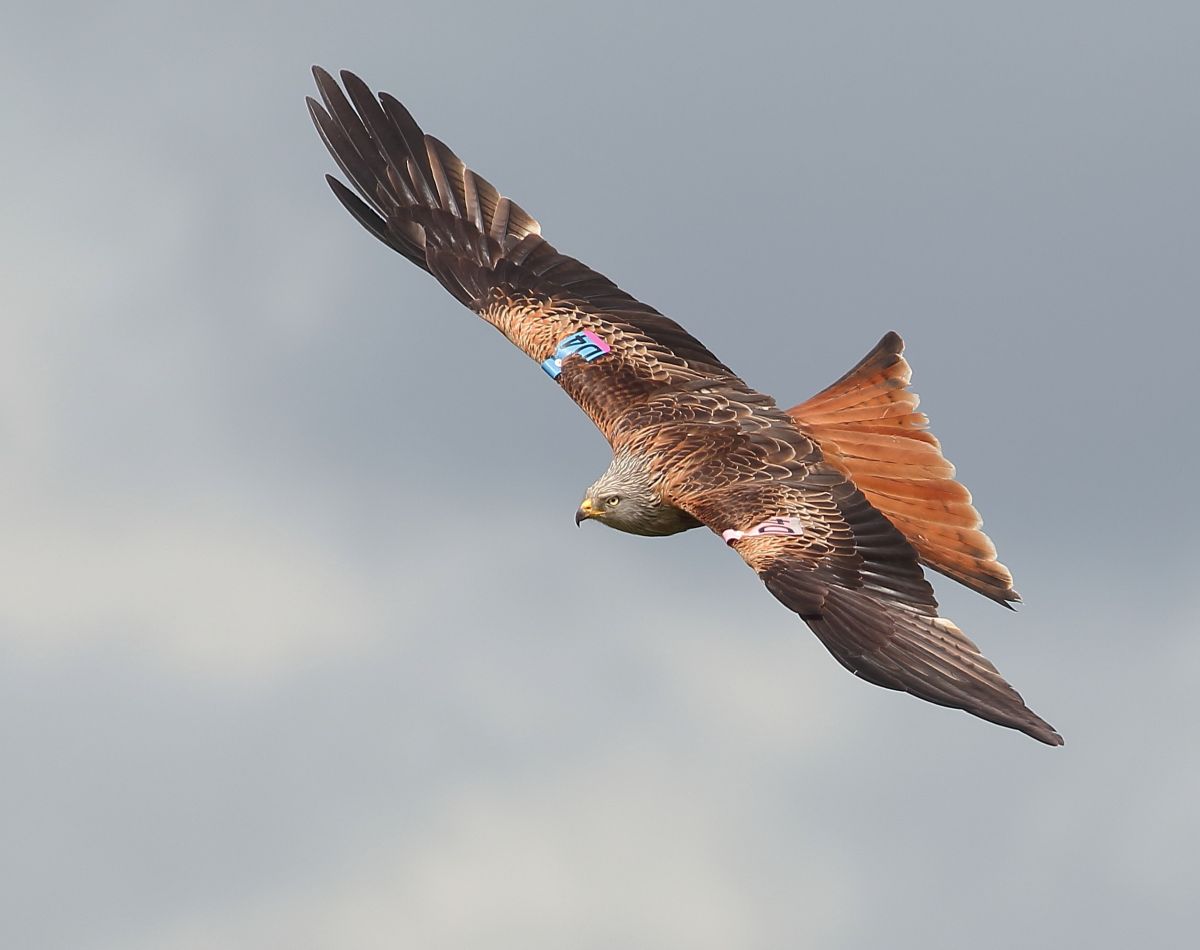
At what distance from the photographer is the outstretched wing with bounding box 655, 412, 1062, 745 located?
50.9ft

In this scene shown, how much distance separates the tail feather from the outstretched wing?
0.46 metres

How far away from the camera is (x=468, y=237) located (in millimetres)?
21688

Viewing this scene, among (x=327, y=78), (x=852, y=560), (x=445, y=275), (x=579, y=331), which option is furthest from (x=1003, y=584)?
(x=327, y=78)

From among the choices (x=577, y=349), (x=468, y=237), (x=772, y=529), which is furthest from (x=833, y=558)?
(x=468, y=237)

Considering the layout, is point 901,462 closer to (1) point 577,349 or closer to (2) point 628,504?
(2) point 628,504

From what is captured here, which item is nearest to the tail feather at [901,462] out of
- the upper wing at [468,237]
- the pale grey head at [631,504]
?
the pale grey head at [631,504]

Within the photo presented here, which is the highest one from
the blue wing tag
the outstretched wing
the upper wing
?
the upper wing

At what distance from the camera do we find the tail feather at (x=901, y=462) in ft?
58.1

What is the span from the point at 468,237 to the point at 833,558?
21.4ft

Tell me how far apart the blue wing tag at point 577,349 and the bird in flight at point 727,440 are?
20 millimetres

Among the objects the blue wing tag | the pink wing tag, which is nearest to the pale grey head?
the pink wing tag

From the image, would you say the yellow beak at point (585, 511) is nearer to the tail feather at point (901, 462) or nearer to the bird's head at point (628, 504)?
the bird's head at point (628, 504)

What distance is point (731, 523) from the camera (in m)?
17.1

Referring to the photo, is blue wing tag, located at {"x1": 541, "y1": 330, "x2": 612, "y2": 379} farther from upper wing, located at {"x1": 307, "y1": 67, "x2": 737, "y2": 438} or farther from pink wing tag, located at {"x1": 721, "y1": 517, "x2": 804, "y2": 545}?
pink wing tag, located at {"x1": 721, "y1": 517, "x2": 804, "y2": 545}
